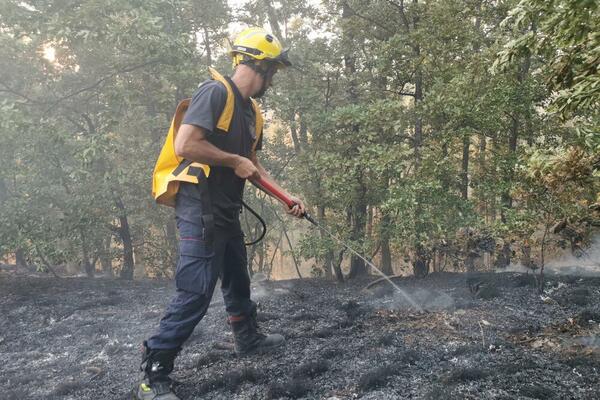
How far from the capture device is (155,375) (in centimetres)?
278

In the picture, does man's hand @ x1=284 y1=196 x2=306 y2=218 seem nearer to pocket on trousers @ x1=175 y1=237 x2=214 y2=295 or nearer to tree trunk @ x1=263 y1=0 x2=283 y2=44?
pocket on trousers @ x1=175 y1=237 x2=214 y2=295

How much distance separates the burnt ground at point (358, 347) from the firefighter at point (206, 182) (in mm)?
477

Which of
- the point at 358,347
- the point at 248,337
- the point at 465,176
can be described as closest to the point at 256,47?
the point at 248,337

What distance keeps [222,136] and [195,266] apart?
3.00 ft

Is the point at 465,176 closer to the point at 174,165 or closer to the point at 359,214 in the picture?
the point at 359,214

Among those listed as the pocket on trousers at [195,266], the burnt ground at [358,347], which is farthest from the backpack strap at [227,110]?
the burnt ground at [358,347]

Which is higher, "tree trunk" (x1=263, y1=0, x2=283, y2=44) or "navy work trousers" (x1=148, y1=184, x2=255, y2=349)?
"tree trunk" (x1=263, y1=0, x2=283, y2=44)

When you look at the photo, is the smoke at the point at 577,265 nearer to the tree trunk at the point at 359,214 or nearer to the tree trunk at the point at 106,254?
the tree trunk at the point at 359,214

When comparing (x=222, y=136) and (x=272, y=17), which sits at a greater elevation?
(x=272, y=17)

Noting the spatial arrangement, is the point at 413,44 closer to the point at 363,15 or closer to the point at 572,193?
the point at 363,15

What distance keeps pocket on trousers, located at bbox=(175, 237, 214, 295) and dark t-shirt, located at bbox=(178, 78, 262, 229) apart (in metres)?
0.23

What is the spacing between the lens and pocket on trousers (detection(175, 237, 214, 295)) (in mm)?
2822

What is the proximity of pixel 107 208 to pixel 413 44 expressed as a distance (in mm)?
6855

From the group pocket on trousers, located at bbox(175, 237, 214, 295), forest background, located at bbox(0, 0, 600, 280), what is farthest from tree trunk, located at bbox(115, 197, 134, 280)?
pocket on trousers, located at bbox(175, 237, 214, 295)
